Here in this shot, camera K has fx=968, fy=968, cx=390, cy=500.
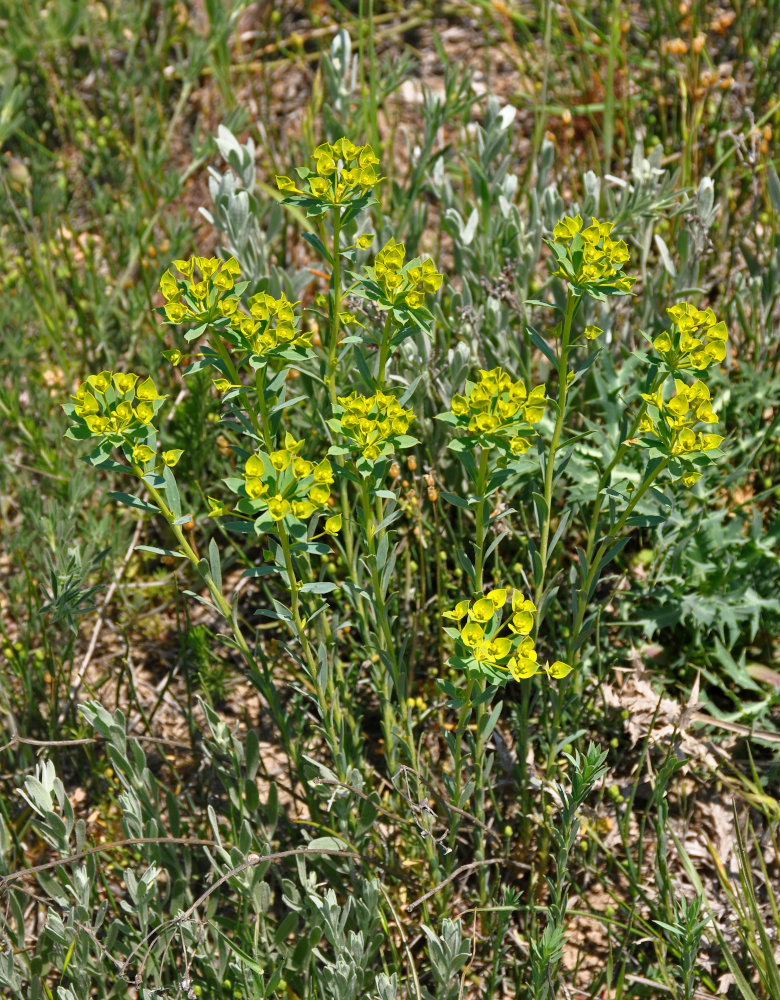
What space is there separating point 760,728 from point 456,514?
100 centimetres

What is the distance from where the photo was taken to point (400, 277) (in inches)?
63.3

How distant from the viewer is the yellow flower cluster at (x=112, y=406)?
159cm

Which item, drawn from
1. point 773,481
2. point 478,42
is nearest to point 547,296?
point 773,481

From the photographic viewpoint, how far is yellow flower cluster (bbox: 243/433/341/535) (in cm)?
150

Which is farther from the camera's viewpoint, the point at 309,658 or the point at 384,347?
the point at 309,658

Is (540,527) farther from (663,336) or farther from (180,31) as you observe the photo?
(180,31)

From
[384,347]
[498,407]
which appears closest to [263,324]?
[384,347]

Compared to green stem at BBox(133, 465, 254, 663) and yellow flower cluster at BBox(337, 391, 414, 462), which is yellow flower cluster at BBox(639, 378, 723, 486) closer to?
yellow flower cluster at BBox(337, 391, 414, 462)

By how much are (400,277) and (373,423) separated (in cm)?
26

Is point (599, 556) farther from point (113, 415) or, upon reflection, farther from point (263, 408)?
point (113, 415)

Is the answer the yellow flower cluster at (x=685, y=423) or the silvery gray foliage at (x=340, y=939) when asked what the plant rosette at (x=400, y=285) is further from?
the silvery gray foliage at (x=340, y=939)

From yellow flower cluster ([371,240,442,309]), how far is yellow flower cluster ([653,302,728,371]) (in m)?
0.39

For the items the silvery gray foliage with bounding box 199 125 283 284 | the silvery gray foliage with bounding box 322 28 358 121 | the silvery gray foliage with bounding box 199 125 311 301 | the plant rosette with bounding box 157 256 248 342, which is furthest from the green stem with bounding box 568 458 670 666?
the silvery gray foliage with bounding box 322 28 358 121

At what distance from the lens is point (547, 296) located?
2.97 metres
